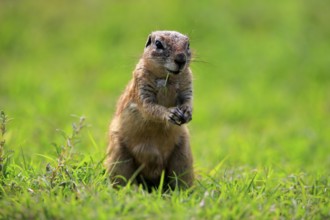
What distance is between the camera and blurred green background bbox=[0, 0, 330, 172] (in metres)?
8.19

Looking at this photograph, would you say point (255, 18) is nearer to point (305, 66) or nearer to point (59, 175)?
point (305, 66)

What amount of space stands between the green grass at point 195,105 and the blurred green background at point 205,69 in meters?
0.03

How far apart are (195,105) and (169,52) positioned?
17.9 ft

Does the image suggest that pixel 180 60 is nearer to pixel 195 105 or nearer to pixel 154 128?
pixel 154 128

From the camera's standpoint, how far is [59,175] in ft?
15.0

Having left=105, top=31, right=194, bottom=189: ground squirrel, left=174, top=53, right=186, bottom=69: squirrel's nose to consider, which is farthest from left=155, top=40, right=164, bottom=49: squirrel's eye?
left=174, top=53, right=186, bottom=69: squirrel's nose

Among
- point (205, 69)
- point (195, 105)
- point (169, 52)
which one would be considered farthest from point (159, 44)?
point (205, 69)

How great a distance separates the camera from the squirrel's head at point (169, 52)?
4844 millimetres

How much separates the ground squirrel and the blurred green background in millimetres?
1473

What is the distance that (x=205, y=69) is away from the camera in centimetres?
1195

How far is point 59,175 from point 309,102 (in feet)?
23.8

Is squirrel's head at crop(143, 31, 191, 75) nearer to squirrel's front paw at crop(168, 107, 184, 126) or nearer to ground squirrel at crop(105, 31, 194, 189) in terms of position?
ground squirrel at crop(105, 31, 194, 189)

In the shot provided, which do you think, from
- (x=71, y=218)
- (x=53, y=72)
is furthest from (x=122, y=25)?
(x=71, y=218)

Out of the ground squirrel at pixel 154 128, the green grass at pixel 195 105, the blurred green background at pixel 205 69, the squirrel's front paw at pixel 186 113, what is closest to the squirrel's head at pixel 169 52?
the ground squirrel at pixel 154 128
